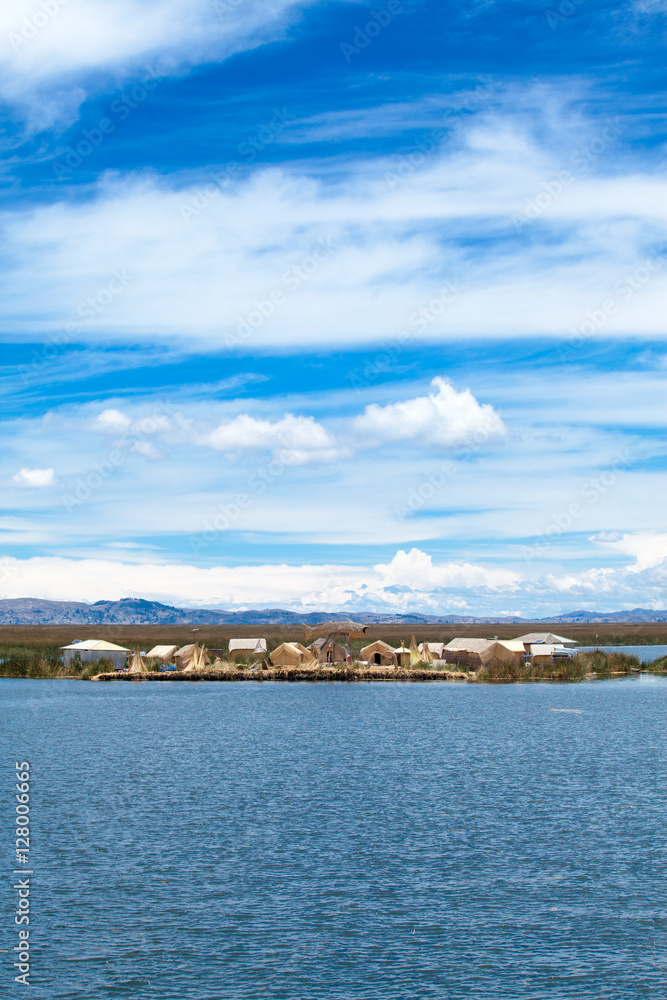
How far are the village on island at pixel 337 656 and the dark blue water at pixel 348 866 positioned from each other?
5495 cm

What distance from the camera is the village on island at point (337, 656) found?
103250mm

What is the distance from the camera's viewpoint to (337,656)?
110 m

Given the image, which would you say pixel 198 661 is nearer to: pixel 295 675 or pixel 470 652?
pixel 295 675

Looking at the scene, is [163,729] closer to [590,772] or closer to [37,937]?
[590,772]

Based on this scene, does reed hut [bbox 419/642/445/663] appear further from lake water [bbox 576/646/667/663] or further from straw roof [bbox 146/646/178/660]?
lake water [bbox 576/646/667/663]

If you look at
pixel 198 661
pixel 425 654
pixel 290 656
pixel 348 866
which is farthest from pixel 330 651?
pixel 348 866

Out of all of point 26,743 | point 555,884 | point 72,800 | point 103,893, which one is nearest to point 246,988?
point 103,893

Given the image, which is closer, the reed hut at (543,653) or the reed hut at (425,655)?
the reed hut at (425,655)

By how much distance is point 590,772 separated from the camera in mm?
36500

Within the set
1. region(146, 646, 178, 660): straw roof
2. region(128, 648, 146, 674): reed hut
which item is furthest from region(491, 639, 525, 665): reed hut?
region(146, 646, 178, 660): straw roof

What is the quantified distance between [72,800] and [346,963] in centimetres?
1681

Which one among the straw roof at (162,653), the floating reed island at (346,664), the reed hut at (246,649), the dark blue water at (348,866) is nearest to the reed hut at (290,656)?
the floating reed island at (346,664)

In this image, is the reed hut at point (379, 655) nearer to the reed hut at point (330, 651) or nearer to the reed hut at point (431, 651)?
the reed hut at point (330, 651)

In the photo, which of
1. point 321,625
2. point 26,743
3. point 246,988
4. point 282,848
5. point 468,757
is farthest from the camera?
point 321,625
